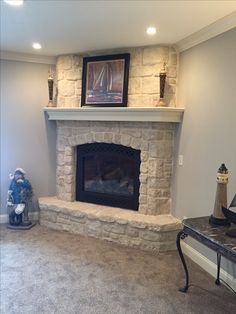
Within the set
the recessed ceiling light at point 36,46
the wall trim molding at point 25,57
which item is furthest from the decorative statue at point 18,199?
the recessed ceiling light at point 36,46

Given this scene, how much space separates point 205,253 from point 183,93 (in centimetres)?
184

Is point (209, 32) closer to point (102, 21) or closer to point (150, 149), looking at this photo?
point (102, 21)

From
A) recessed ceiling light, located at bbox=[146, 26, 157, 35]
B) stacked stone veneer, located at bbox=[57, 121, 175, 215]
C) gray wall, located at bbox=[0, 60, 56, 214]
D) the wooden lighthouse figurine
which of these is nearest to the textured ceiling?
recessed ceiling light, located at bbox=[146, 26, 157, 35]

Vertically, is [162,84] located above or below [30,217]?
above

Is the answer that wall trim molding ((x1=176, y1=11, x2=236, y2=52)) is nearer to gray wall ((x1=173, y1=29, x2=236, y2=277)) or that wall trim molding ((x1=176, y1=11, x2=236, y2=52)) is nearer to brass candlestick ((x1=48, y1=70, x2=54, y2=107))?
gray wall ((x1=173, y1=29, x2=236, y2=277))

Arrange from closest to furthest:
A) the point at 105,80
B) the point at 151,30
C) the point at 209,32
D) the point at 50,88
A: the point at 209,32
the point at 151,30
the point at 105,80
the point at 50,88

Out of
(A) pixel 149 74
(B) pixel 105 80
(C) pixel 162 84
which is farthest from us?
(B) pixel 105 80

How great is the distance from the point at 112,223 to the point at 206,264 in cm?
123

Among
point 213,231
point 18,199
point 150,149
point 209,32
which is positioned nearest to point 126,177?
point 150,149

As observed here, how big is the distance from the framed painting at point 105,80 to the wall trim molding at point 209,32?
29.4 inches

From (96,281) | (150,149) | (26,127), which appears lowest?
(96,281)

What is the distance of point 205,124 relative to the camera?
10.3 ft

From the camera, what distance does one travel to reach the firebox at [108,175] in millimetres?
4031

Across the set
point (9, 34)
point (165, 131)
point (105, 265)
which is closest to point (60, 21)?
point (9, 34)
